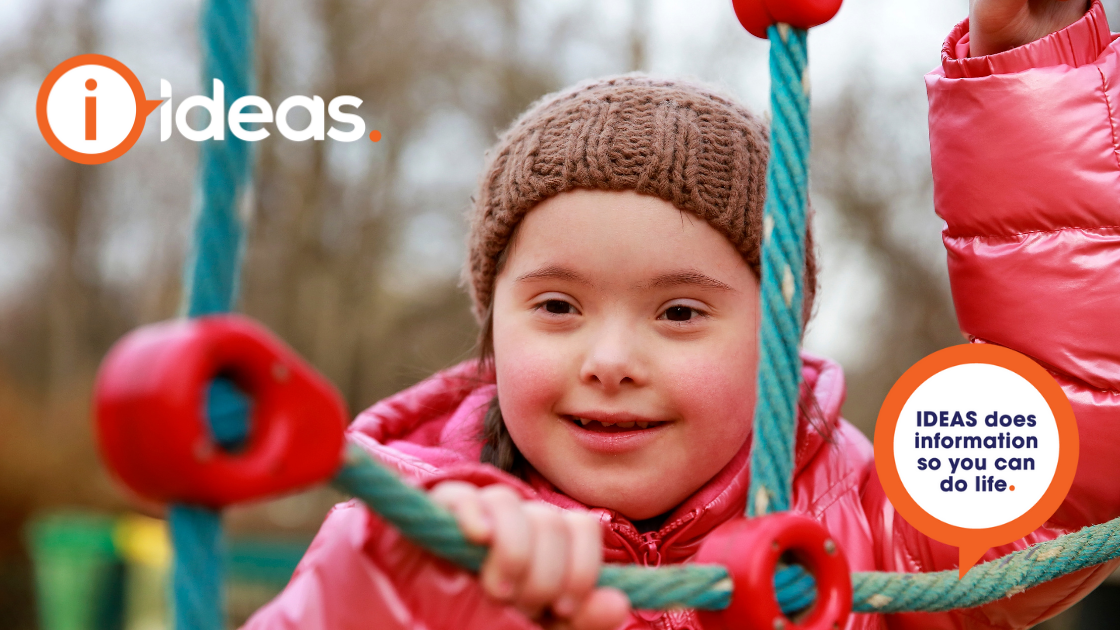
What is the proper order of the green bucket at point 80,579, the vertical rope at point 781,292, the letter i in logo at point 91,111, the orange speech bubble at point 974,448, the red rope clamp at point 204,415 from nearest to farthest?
the red rope clamp at point 204,415 → the vertical rope at point 781,292 → the orange speech bubble at point 974,448 → the letter i in logo at point 91,111 → the green bucket at point 80,579

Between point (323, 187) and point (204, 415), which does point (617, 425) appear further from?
point (323, 187)

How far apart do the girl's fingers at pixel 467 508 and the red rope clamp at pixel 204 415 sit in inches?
3.3

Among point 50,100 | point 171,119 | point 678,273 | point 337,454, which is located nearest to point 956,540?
point 678,273

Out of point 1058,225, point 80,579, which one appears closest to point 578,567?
point 1058,225

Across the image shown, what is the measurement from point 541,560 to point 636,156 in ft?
1.79

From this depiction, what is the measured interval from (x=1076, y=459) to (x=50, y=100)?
116 inches

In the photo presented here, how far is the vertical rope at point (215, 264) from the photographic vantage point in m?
0.42

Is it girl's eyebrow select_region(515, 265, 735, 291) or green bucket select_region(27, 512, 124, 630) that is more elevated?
girl's eyebrow select_region(515, 265, 735, 291)

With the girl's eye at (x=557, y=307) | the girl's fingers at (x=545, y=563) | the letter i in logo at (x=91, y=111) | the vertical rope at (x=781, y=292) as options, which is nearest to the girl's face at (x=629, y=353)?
the girl's eye at (x=557, y=307)

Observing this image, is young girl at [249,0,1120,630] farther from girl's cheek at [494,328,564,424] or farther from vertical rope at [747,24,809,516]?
vertical rope at [747,24,809,516]

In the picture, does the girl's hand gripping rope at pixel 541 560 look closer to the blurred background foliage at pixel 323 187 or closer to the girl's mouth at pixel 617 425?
the girl's mouth at pixel 617 425

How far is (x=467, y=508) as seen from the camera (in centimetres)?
50

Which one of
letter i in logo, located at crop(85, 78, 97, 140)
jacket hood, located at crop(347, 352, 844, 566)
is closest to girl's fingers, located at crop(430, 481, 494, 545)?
jacket hood, located at crop(347, 352, 844, 566)

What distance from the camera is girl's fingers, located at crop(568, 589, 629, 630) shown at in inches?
19.6
